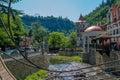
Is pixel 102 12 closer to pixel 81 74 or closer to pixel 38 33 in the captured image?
pixel 38 33

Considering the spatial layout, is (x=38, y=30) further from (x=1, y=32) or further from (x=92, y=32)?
(x=1, y=32)

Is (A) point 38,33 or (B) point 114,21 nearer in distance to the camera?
(B) point 114,21

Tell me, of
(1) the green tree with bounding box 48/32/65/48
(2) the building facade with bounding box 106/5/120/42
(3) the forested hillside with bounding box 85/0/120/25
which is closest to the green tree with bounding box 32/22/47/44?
(1) the green tree with bounding box 48/32/65/48

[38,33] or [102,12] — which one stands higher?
[102,12]

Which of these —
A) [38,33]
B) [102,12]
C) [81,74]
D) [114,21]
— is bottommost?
[81,74]

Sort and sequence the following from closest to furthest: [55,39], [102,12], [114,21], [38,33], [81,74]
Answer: [81,74] → [114,21] → [55,39] → [38,33] → [102,12]

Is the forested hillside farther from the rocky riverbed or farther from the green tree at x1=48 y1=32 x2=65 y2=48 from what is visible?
the rocky riverbed

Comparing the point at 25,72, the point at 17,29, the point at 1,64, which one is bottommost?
the point at 25,72

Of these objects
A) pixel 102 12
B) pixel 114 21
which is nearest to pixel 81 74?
pixel 114 21

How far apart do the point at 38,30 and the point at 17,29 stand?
7345 centimetres

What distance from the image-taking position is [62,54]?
250ft

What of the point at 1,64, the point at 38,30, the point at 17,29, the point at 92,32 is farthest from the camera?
the point at 38,30

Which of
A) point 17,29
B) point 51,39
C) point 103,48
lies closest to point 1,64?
point 17,29

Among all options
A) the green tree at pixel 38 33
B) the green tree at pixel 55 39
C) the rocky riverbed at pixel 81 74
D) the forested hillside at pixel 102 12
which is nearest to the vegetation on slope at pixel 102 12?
the forested hillside at pixel 102 12
